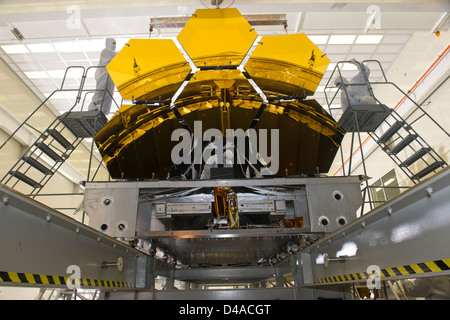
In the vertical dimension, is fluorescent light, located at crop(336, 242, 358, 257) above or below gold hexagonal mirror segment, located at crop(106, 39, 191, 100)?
below

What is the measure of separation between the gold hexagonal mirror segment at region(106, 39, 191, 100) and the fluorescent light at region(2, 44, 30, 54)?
26.1 ft

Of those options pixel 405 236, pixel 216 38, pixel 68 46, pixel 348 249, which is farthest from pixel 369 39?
pixel 405 236

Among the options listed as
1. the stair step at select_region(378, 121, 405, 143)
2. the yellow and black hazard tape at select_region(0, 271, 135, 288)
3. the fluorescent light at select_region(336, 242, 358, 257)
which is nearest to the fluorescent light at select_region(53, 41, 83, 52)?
the stair step at select_region(378, 121, 405, 143)

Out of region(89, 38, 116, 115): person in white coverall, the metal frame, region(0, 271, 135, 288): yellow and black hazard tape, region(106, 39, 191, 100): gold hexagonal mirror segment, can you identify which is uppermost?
region(89, 38, 116, 115): person in white coverall

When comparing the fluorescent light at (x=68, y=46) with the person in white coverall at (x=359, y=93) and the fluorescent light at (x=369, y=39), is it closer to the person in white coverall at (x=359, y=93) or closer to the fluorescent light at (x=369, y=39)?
the person in white coverall at (x=359, y=93)

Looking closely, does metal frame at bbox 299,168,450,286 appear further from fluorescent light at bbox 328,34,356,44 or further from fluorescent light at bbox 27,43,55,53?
fluorescent light at bbox 27,43,55,53

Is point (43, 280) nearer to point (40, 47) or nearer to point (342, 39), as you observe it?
point (342, 39)

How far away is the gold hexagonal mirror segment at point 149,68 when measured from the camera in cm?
254

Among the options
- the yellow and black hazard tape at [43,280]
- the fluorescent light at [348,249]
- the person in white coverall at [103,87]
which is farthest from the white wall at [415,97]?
the yellow and black hazard tape at [43,280]

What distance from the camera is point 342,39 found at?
8.38 metres

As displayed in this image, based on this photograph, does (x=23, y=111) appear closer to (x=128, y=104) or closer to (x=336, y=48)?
(x=128, y=104)

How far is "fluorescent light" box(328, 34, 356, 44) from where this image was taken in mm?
8280

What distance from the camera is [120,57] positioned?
260cm
